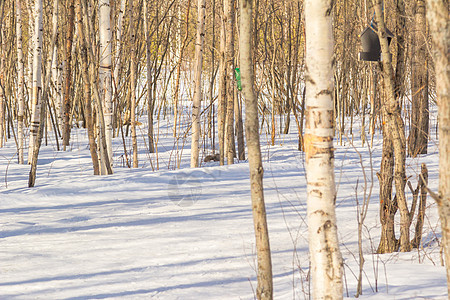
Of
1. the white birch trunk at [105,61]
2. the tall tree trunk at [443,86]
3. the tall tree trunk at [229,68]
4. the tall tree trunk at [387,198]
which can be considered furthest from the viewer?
the tall tree trunk at [229,68]

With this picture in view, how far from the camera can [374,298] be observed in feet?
8.21

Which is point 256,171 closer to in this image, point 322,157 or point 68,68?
point 322,157

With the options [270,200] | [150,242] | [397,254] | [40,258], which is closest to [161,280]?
[150,242]

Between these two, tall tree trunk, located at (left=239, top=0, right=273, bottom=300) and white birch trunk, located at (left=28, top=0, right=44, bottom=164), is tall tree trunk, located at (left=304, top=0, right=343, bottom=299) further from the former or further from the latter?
white birch trunk, located at (left=28, top=0, right=44, bottom=164)

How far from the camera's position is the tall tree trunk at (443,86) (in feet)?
4.81

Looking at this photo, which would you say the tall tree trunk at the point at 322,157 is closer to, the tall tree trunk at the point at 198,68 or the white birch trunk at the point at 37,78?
the tall tree trunk at the point at 198,68

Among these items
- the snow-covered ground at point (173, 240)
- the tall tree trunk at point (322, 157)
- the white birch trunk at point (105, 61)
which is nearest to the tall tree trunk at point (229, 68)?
the snow-covered ground at point (173, 240)

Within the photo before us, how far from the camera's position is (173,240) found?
12.9 feet

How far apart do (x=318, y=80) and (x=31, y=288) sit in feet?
7.34

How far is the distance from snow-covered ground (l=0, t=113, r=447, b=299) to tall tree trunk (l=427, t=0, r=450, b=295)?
1.04 m

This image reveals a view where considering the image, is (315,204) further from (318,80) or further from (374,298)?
(374,298)

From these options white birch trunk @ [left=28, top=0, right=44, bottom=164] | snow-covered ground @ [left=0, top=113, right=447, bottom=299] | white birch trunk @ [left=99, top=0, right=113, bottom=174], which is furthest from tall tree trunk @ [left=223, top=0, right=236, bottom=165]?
white birch trunk @ [left=28, top=0, right=44, bottom=164]

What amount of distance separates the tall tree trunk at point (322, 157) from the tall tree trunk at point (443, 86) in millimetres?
535

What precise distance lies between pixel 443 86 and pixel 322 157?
614 mm
